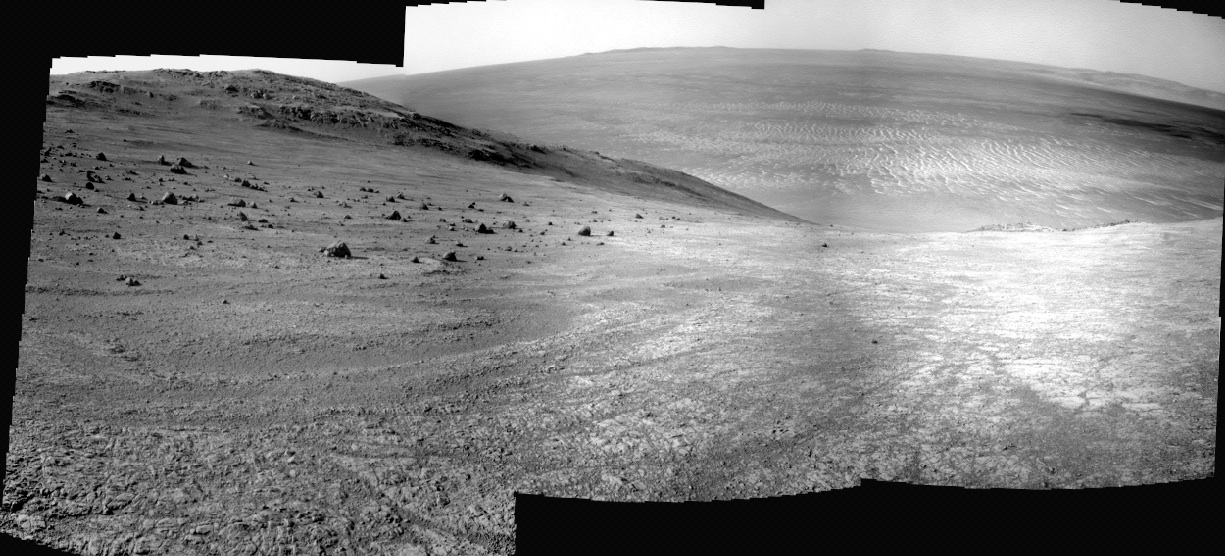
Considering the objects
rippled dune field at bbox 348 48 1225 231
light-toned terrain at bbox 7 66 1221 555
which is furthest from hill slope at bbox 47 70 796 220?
light-toned terrain at bbox 7 66 1221 555

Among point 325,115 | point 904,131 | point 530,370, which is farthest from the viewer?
point 325,115

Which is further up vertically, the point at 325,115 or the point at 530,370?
the point at 325,115

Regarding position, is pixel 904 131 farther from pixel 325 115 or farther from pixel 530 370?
pixel 325 115

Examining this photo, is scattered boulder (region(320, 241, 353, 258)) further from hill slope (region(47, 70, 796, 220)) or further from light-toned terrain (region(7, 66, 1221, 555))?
hill slope (region(47, 70, 796, 220))

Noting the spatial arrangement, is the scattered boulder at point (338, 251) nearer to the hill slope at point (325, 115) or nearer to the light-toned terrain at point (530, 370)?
the light-toned terrain at point (530, 370)

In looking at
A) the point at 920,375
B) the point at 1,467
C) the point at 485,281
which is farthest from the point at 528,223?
the point at 1,467

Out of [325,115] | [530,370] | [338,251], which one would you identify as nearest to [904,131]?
[530,370]
